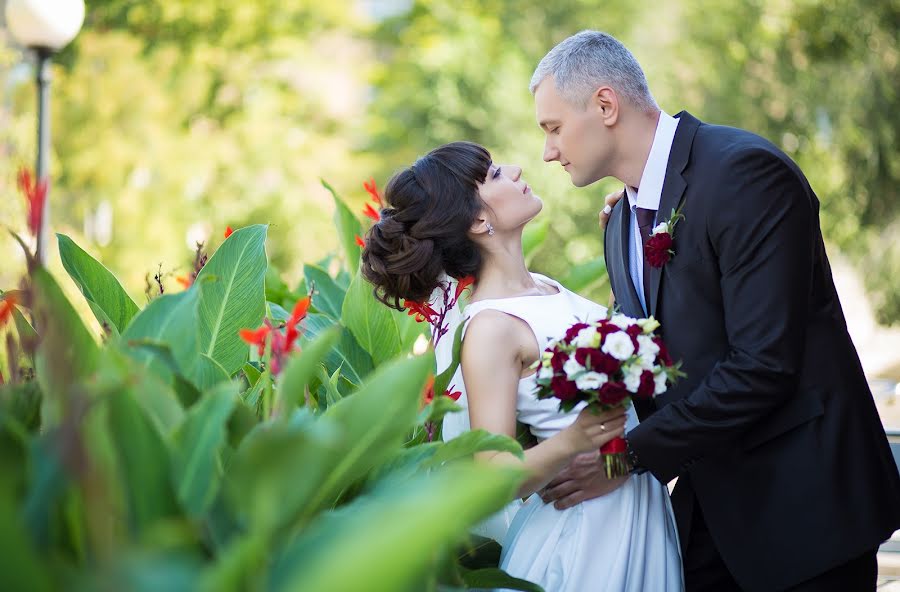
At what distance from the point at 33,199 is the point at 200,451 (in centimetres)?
40

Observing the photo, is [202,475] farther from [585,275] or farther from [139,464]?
[585,275]

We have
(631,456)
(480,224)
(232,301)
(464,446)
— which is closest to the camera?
(464,446)

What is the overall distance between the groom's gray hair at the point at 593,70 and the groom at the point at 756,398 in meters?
0.22

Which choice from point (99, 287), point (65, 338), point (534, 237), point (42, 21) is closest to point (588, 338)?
point (99, 287)

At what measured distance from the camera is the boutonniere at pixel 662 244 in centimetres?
258

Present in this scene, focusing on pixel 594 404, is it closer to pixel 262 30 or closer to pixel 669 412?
pixel 669 412

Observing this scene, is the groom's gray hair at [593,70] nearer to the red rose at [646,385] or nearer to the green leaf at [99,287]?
the red rose at [646,385]

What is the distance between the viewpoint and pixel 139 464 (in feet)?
3.88

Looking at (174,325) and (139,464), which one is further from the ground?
(174,325)

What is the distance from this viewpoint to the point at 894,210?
530 inches

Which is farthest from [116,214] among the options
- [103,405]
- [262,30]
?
[103,405]

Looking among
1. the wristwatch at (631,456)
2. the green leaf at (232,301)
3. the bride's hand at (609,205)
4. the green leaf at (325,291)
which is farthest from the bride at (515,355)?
the green leaf at (325,291)

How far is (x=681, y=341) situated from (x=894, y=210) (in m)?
12.2

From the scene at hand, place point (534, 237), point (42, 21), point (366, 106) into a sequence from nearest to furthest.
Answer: point (534, 237), point (42, 21), point (366, 106)
